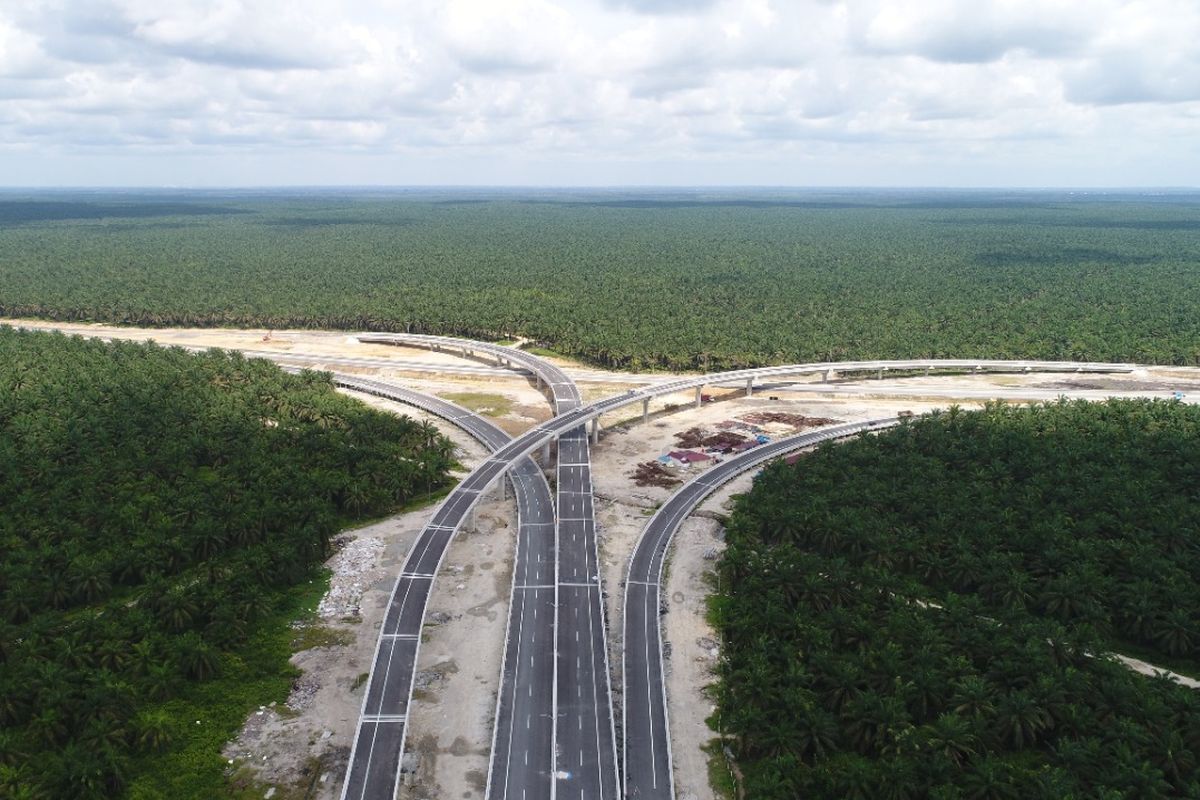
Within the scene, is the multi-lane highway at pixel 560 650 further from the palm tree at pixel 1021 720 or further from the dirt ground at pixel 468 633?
the palm tree at pixel 1021 720

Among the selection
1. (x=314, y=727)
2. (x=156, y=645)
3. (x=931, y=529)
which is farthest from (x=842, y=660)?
(x=156, y=645)

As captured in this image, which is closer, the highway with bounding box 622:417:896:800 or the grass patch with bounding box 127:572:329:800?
the grass patch with bounding box 127:572:329:800

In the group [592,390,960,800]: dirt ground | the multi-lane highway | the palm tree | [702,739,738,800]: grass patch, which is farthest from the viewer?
[592,390,960,800]: dirt ground

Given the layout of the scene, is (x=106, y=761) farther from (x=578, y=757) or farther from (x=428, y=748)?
(x=578, y=757)

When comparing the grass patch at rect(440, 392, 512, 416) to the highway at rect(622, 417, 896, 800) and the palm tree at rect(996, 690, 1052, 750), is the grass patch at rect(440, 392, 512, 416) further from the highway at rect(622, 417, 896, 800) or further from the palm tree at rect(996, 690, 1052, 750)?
the palm tree at rect(996, 690, 1052, 750)

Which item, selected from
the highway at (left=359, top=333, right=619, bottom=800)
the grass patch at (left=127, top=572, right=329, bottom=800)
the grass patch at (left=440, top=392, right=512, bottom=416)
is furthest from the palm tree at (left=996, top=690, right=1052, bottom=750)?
the grass patch at (left=440, top=392, right=512, bottom=416)

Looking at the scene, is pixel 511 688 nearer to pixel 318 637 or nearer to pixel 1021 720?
pixel 318 637

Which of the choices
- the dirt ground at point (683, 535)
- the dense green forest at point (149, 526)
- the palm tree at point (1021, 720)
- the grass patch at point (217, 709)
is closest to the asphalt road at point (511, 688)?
the dirt ground at point (683, 535)
